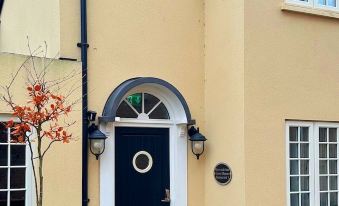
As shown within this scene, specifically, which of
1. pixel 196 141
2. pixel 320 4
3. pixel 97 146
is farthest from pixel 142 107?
pixel 320 4

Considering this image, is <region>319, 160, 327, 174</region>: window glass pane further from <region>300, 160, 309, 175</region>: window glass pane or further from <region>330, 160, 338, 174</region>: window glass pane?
<region>300, 160, 309, 175</region>: window glass pane

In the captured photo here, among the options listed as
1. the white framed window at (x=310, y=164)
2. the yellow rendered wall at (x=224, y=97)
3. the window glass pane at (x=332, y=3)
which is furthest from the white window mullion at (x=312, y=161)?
the window glass pane at (x=332, y=3)

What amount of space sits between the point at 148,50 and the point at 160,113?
41.2 inches

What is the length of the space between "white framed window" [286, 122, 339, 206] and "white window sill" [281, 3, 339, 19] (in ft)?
6.01

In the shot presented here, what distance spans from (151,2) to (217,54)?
1361 millimetres

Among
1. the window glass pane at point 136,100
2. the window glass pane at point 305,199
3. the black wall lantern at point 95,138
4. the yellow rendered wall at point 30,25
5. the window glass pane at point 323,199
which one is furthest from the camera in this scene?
the window glass pane at point 323,199

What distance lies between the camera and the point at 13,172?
729 cm

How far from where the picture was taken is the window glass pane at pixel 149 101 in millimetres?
8719

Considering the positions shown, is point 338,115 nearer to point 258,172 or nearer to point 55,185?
point 258,172

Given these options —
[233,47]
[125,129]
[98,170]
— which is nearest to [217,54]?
[233,47]

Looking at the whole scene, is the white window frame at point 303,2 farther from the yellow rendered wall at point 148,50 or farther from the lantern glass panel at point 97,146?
the lantern glass panel at point 97,146

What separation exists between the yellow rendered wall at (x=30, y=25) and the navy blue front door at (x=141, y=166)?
1.76 metres

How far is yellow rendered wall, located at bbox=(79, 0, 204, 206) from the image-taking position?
8172mm

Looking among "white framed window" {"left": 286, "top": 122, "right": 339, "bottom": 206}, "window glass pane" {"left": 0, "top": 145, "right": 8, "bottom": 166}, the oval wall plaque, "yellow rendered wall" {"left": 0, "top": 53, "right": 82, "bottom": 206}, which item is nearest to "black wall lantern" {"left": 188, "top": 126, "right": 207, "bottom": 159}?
the oval wall plaque
